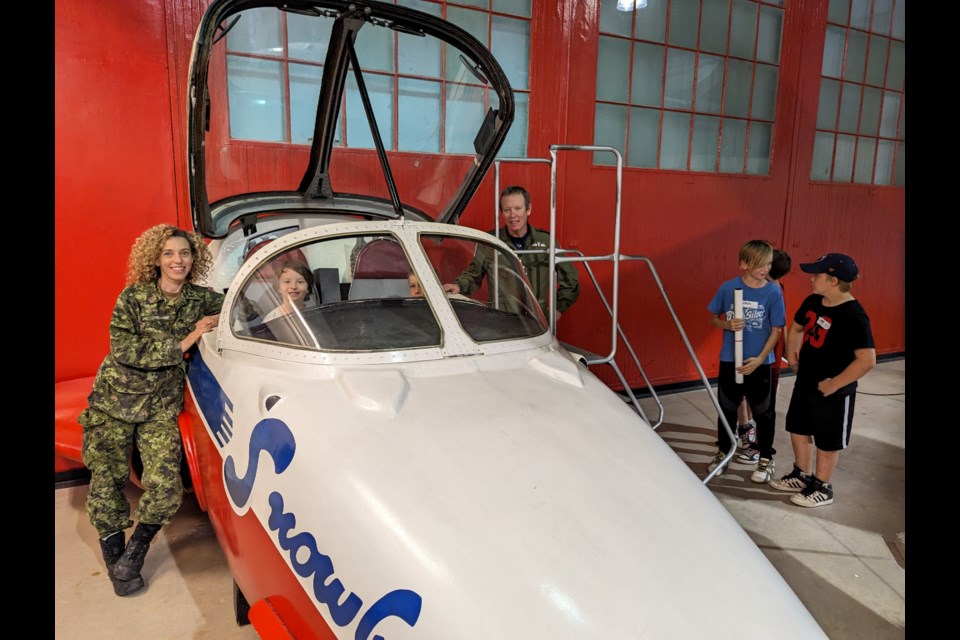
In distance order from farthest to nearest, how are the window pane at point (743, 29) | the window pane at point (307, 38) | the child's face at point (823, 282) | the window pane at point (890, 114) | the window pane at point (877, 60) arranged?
the window pane at point (890, 114) → the window pane at point (877, 60) → the window pane at point (743, 29) → the window pane at point (307, 38) → the child's face at point (823, 282)

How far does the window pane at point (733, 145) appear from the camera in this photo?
237 inches

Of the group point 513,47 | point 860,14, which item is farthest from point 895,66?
point 513,47

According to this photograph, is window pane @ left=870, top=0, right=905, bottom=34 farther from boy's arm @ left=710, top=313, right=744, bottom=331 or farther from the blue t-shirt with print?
boy's arm @ left=710, top=313, right=744, bottom=331

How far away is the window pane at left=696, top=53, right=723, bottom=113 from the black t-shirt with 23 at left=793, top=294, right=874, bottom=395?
3083 millimetres

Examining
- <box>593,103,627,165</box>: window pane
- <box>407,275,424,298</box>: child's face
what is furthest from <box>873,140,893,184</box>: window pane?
<box>407,275,424,298</box>: child's face

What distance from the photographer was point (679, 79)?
5633 millimetres

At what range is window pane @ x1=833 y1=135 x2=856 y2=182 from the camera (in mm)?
6879

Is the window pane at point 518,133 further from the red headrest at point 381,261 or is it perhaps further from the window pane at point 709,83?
the red headrest at point 381,261

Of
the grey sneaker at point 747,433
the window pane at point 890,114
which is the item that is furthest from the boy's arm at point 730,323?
the window pane at point 890,114

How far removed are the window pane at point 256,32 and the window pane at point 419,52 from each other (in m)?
0.94

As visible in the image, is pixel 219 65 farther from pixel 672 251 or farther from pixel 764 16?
pixel 764 16

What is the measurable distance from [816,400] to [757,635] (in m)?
2.48

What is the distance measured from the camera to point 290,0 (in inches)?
104

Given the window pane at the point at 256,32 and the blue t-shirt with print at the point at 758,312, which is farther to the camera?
the blue t-shirt with print at the point at 758,312
